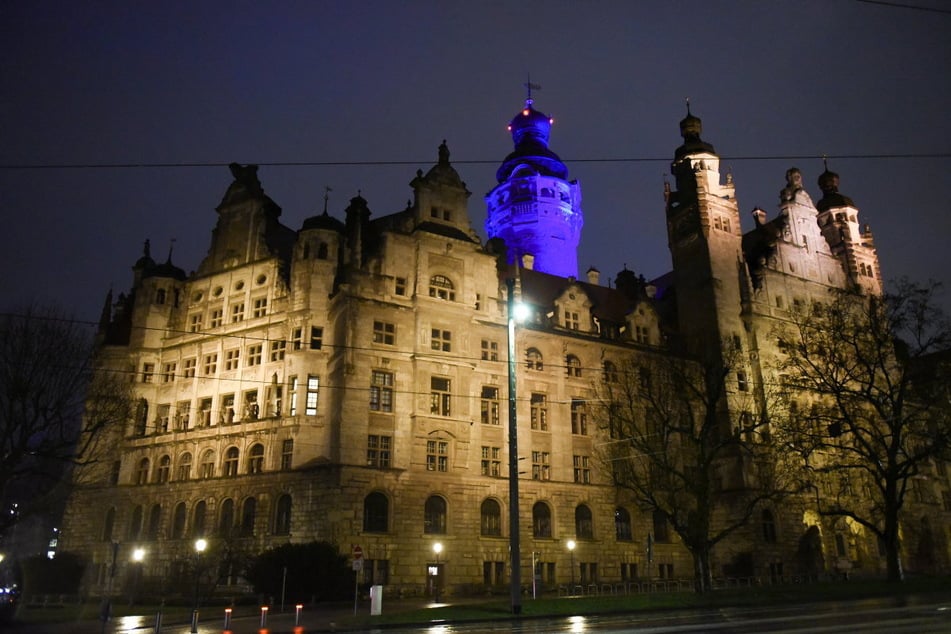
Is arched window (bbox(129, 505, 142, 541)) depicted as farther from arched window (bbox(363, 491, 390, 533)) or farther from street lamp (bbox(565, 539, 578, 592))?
street lamp (bbox(565, 539, 578, 592))

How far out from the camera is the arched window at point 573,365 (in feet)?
167

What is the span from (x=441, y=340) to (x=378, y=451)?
26.3 ft

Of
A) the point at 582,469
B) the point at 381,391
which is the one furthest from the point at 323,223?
the point at 582,469

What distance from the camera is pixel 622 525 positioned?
49.7m

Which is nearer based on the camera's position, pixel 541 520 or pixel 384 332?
pixel 384 332

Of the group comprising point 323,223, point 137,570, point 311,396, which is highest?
point 323,223

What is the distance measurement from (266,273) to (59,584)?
22732mm

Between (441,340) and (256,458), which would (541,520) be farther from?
(256,458)

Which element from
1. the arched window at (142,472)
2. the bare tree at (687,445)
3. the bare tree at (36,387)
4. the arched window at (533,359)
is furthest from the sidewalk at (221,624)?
the bare tree at (687,445)

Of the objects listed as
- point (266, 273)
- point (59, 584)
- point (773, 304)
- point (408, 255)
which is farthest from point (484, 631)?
point (773, 304)

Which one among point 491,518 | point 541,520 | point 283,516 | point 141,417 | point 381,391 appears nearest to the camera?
point 283,516

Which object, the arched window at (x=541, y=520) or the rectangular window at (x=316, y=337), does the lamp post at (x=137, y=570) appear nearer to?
the rectangular window at (x=316, y=337)

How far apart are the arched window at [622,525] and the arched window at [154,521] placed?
29.6m

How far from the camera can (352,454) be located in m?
39.8
